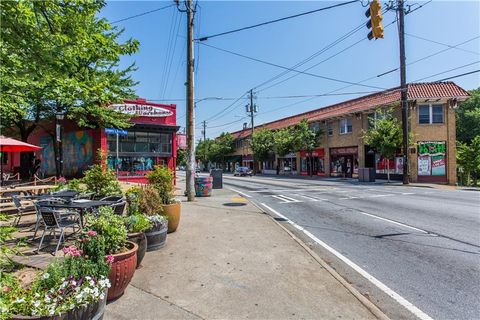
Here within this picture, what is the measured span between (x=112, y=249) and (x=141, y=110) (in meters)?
20.6

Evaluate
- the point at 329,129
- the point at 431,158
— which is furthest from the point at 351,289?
the point at 329,129

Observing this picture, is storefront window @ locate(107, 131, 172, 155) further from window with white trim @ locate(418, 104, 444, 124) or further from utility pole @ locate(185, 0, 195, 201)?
window with white trim @ locate(418, 104, 444, 124)

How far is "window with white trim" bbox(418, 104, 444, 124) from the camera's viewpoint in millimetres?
27531

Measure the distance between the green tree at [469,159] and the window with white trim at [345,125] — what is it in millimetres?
10177

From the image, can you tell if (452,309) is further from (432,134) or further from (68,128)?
(432,134)

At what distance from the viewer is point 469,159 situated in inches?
1012

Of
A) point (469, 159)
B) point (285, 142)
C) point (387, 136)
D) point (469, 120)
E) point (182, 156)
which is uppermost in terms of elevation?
point (469, 120)

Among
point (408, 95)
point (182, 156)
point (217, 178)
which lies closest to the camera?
point (217, 178)

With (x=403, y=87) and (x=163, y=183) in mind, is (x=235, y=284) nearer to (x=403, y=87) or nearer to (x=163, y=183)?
(x=163, y=183)

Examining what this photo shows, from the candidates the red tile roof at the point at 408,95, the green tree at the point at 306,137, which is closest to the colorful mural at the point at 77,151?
the red tile roof at the point at 408,95

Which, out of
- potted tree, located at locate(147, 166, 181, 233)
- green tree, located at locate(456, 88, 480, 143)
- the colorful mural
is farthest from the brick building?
the colorful mural

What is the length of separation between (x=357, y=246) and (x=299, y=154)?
→ 37.8 m

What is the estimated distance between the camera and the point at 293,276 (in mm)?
5160

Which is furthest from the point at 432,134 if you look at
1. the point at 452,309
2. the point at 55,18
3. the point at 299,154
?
Result: the point at 55,18
